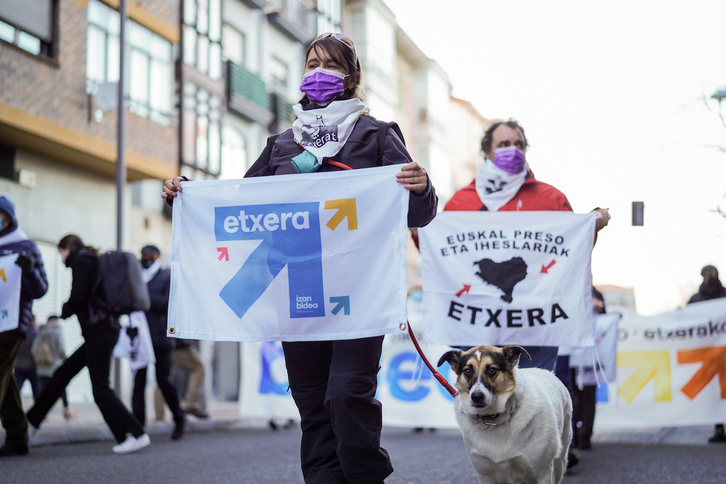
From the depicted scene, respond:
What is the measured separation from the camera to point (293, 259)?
14.1 ft

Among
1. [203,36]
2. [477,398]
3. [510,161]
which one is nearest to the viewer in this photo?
[477,398]

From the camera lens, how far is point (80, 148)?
19.4m

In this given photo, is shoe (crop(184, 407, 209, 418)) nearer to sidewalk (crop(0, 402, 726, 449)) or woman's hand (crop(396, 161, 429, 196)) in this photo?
sidewalk (crop(0, 402, 726, 449))

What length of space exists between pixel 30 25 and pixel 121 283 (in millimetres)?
11020

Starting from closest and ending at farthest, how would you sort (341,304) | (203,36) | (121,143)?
1. (341,304)
2. (121,143)
3. (203,36)

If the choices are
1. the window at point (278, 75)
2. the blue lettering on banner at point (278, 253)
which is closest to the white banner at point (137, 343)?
the blue lettering on banner at point (278, 253)

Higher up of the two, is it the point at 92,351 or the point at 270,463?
the point at 92,351

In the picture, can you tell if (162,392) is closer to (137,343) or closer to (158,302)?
(137,343)

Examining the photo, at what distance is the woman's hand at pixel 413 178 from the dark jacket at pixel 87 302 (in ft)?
17.9

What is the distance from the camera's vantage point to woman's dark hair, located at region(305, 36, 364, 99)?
429cm

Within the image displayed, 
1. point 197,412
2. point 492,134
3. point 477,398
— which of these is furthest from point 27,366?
point 477,398

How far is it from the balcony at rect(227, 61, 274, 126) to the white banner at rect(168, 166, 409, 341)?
2492cm

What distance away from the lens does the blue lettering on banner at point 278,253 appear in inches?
167

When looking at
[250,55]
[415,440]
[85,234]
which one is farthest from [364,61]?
[415,440]
